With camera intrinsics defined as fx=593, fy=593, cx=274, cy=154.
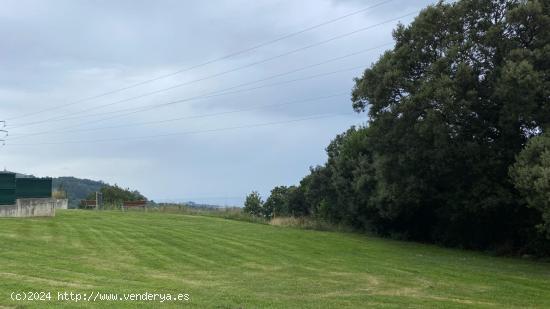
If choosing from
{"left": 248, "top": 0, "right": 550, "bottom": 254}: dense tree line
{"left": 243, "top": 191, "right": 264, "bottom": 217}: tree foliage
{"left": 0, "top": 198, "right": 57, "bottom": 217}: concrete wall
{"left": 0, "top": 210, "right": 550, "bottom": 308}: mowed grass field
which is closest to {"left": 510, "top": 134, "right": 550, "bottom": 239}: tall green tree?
{"left": 248, "top": 0, "right": 550, "bottom": 254}: dense tree line

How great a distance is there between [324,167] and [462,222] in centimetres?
2633

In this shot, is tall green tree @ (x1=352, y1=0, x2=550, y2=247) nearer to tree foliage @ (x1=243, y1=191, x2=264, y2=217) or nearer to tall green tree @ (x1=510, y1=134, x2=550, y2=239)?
tall green tree @ (x1=510, y1=134, x2=550, y2=239)

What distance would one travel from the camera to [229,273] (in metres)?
16.6

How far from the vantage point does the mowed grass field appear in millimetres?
12102

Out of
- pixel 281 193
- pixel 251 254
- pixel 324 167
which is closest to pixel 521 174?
pixel 251 254

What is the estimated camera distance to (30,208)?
31.3 m

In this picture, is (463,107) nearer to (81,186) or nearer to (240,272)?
(240,272)

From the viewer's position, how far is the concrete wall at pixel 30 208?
1195 inches

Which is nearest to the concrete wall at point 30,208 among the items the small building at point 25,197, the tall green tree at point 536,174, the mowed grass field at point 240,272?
the small building at point 25,197

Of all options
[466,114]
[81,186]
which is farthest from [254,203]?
[466,114]

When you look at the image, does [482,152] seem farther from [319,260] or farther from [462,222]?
[319,260]

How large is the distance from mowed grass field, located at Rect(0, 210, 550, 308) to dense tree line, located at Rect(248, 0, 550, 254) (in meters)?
5.19

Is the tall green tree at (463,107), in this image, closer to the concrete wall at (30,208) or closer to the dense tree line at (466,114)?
the dense tree line at (466,114)

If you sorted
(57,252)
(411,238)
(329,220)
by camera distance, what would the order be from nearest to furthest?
(57,252)
(411,238)
(329,220)
